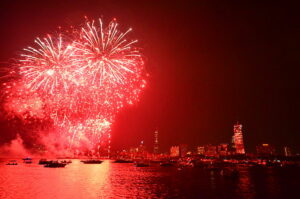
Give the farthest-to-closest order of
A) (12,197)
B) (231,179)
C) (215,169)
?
(215,169)
(231,179)
(12,197)

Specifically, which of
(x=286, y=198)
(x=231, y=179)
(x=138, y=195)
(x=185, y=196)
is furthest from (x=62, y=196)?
(x=231, y=179)

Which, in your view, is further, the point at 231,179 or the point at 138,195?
the point at 231,179

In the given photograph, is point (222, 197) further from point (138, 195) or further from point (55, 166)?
point (55, 166)

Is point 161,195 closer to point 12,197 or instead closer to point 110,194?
point 110,194

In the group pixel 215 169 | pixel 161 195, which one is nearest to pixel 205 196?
pixel 161 195

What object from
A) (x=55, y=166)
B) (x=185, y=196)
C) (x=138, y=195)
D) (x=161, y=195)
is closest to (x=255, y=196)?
(x=185, y=196)

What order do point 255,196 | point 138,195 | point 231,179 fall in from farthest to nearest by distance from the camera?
1. point 231,179
2. point 255,196
3. point 138,195

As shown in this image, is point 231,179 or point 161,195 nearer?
point 161,195

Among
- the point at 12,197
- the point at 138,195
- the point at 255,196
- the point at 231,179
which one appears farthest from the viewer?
the point at 231,179

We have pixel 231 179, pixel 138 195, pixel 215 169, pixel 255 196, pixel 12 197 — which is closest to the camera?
pixel 12 197
